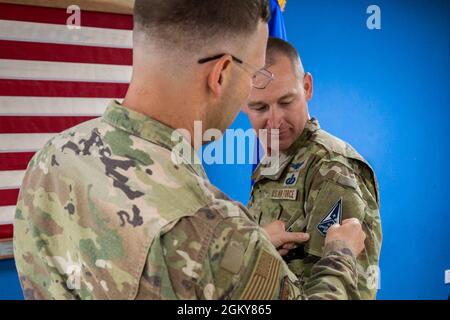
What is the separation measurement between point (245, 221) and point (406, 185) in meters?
2.87

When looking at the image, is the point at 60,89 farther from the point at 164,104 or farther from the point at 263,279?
the point at 263,279

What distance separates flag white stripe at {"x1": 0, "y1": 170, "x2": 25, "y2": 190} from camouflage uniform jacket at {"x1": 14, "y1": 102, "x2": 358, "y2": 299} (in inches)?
57.6

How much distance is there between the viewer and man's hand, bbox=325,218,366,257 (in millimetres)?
941

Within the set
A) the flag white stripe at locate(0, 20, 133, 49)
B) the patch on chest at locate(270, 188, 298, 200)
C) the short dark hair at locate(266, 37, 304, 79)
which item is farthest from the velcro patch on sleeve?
the flag white stripe at locate(0, 20, 133, 49)

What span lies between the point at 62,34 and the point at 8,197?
771 millimetres

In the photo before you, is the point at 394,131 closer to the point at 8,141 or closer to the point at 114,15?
the point at 114,15

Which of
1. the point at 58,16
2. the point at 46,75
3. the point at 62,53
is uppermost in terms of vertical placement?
the point at 58,16

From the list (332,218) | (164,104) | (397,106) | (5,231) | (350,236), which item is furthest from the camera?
(397,106)

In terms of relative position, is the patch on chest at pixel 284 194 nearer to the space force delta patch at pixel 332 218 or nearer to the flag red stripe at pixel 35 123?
the space force delta patch at pixel 332 218

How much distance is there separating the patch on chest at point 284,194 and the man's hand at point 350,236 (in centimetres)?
36

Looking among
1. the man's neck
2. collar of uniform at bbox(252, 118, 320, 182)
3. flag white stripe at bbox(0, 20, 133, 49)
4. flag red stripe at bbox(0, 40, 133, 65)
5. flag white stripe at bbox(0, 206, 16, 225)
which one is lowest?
flag white stripe at bbox(0, 206, 16, 225)

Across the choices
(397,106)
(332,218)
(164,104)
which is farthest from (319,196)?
(397,106)

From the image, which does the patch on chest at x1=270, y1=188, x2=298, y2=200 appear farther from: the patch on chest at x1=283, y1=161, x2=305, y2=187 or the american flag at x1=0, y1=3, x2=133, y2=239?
the american flag at x1=0, y1=3, x2=133, y2=239

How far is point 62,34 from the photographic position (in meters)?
2.25
